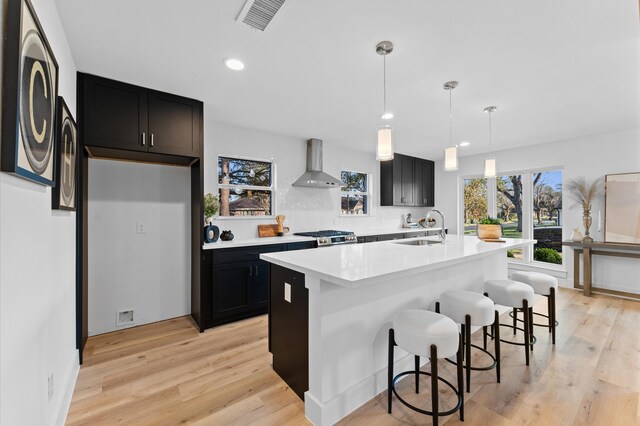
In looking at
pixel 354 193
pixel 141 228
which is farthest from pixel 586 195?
pixel 141 228

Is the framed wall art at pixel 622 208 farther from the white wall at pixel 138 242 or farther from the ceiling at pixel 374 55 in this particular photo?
the white wall at pixel 138 242

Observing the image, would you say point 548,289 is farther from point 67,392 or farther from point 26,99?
point 67,392

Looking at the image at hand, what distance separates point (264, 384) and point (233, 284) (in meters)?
1.38

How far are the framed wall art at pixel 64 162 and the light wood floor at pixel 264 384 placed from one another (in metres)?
1.37

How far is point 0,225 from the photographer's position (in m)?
0.97

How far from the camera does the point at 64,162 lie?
1813 millimetres

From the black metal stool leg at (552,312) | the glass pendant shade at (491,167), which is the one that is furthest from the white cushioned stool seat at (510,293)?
the glass pendant shade at (491,167)

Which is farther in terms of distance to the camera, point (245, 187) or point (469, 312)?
point (245, 187)

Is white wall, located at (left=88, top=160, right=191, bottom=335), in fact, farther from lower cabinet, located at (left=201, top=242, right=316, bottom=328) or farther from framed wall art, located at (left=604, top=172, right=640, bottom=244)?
framed wall art, located at (left=604, top=172, right=640, bottom=244)

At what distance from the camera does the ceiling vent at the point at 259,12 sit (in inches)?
65.3

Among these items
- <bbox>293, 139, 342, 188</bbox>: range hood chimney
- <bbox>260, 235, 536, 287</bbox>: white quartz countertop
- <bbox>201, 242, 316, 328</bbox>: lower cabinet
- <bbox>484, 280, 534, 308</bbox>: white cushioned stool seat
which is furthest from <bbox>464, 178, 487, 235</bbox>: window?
<bbox>201, 242, 316, 328</bbox>: lower cabinet

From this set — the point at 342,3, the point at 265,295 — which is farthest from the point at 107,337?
the point at 342,3

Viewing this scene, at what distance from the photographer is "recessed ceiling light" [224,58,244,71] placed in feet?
7.53

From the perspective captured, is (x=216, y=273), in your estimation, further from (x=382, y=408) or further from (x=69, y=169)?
(x=382, y=408)
